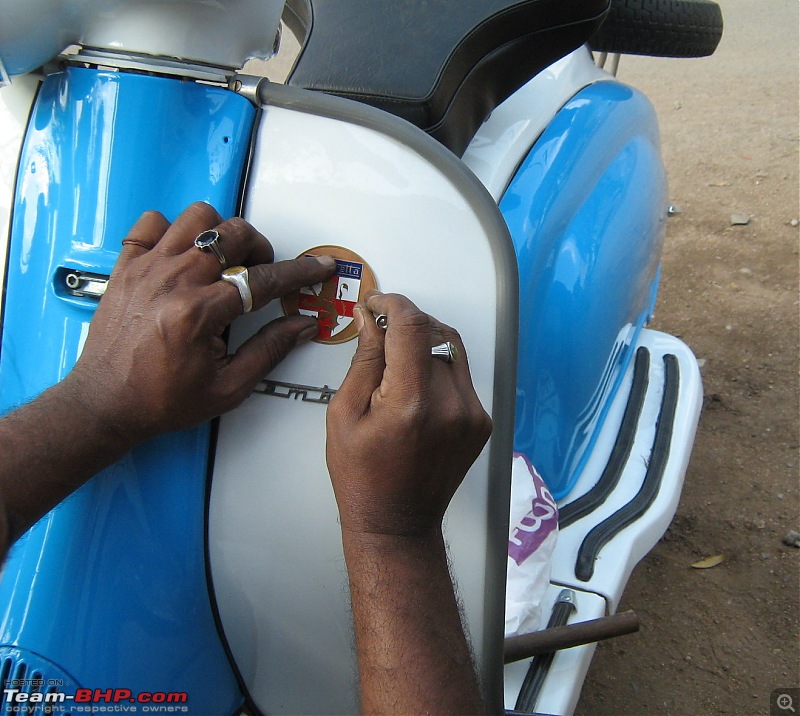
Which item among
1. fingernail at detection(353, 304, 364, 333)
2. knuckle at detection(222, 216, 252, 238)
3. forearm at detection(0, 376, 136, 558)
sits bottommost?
forearm at detection(0, 376, 136, 558)

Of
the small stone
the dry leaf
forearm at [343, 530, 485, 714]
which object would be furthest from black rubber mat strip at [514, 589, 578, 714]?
the small stone

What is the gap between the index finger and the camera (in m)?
0.71

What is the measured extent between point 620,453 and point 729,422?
121 cm

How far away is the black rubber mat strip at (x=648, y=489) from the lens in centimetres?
121

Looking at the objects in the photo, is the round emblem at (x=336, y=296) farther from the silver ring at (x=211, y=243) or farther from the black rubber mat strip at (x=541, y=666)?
the black rubber mat strip at (x=541, y=666)

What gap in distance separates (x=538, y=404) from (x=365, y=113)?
0.55 m

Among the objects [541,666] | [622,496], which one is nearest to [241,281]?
[541,666]

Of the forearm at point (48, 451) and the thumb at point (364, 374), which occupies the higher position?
the thumb at point (364, 374)

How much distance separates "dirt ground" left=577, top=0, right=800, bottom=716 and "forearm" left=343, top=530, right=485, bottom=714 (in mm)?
1160

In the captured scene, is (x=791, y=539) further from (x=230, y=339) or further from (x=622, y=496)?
(x=230, y=339)

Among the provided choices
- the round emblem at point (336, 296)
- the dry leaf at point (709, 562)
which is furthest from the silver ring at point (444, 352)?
the dry leaf at point (709, 562)

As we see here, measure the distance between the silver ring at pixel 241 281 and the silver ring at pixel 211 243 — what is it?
0.05ft

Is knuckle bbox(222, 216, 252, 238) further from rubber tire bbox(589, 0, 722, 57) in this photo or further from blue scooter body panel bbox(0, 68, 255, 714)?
rubber tire bbox(589, 0, 722, 57)

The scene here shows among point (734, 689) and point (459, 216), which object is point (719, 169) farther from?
point (459, 216)
